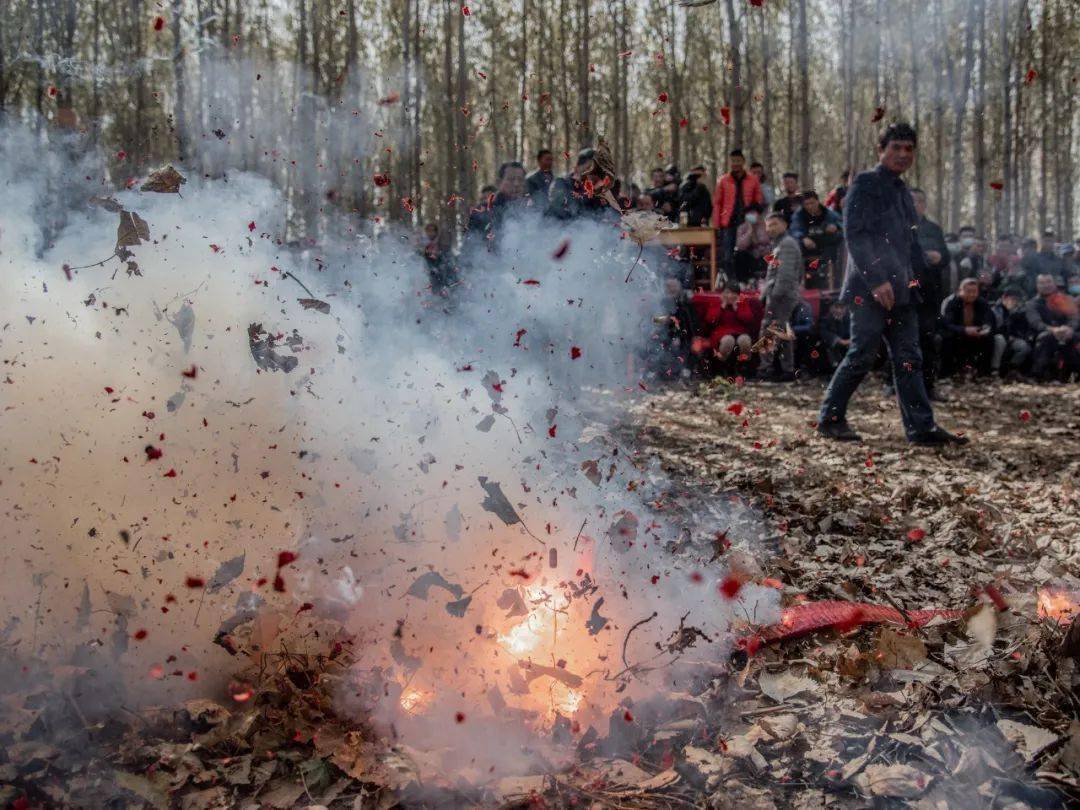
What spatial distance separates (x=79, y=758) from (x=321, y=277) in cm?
219

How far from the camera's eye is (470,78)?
27.6m

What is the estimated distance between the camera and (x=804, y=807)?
2.29 m

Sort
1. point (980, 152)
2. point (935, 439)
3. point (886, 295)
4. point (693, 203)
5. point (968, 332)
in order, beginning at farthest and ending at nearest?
1. point (980, 152)
2. point (693, 203)
3. point (968, 332)
4. point (935, 439)
5. point (886, 295)

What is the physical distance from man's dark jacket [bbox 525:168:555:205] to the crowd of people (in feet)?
0.05

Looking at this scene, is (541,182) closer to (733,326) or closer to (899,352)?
(733,326)

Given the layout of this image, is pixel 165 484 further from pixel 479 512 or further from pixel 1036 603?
pixel 1036 603

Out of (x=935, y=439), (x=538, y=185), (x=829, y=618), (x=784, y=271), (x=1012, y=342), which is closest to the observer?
(x=829, y=618)

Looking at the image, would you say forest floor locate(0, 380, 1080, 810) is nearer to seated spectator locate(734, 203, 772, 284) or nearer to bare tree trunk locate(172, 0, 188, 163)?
seated spectator locate(734, 203, 772, 284)

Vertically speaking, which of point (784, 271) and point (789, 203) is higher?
point (789, 203)

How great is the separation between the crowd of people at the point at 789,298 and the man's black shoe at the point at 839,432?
2281 mm

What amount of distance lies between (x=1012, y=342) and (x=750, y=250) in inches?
130

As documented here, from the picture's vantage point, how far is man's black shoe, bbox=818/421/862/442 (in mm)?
6266

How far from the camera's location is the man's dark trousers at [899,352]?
5852 mm

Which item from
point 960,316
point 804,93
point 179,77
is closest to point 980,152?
point 804,93
